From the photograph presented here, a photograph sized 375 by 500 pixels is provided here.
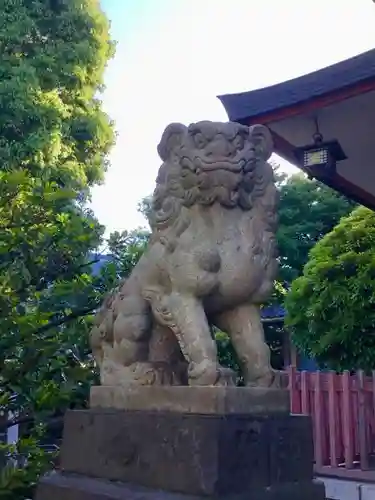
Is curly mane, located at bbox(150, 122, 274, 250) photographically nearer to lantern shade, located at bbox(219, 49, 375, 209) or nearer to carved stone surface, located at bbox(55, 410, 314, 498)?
carved stone surface, located at bbox(55, 410, 314, 498)

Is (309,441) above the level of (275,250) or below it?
below

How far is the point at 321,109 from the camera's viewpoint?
4691 millimetres

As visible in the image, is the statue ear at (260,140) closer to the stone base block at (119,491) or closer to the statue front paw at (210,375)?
the statue front paw at (210,375)

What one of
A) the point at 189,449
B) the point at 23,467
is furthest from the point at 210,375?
the point at 23,467

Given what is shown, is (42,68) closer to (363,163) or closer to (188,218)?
(363,163)

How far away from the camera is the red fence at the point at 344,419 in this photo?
4.77 metres

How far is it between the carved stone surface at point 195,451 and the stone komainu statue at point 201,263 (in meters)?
0.17

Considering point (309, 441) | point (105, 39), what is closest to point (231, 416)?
point (309, 441)

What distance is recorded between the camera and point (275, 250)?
250cm

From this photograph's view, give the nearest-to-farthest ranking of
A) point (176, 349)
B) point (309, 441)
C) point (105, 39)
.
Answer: point (309, 441)
point (176, 349)
point (105, 39)

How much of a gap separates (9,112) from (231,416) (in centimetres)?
731

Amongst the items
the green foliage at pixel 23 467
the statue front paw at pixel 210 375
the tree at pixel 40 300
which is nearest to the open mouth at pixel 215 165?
the statue front paw at pixel 210 375

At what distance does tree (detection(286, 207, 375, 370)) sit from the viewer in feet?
21.9

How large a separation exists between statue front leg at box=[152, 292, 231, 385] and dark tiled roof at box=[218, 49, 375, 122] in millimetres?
2560
